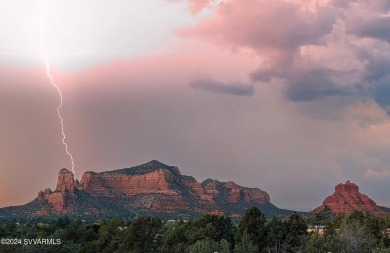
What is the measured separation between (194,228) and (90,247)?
46.1ft

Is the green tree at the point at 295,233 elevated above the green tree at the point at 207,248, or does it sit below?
above

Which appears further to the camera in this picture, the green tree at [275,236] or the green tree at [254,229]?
the green tree at [275,236]

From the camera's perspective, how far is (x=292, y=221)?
76.6 metres

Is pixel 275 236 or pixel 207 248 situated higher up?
pixel 275 236

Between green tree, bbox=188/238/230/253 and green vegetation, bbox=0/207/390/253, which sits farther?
green vegetation, bbox=0/207/390/253

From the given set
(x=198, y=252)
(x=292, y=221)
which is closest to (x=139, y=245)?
(x=198, y=252)

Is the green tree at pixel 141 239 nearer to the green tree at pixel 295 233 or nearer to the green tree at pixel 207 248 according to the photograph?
the green tree at pixel 207 248

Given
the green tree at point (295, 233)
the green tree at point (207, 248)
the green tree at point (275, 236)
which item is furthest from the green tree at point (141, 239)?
the green tree at point (295, 233)

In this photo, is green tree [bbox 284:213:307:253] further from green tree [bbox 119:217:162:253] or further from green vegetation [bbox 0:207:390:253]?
green tree [bbox 119:217:162:253]

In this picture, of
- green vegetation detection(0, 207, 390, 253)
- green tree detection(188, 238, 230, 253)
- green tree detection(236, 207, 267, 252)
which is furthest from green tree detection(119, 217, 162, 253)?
green tree detection(188, 238, 230, 253)

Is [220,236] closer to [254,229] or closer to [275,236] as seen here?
[254,229]

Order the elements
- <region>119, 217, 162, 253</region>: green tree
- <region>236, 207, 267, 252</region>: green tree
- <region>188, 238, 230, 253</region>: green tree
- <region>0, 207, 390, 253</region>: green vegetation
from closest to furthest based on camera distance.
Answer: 1. <region>188, 238, 230, 253</region>: green tree
2. <region>0, 207, 390, 253</region>: green vegetation
3. <region>236, 207, 267, 252</region>: green tree
4. <region>119, 217, 162, 253</region>: green tree

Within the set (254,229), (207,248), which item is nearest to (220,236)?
(254,229)

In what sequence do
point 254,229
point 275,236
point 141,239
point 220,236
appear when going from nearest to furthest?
point 254,229
point 141,239
point 275,236
point 220,236
